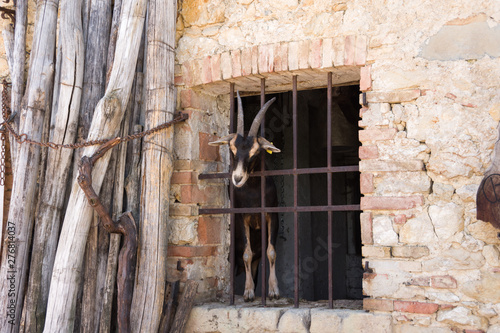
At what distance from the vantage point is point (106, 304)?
4.16 metres

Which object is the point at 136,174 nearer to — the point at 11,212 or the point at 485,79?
the point at 11,212

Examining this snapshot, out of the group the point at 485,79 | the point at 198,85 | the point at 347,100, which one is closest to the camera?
the point at 485,79

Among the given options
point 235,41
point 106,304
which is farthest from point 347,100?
point 106,304

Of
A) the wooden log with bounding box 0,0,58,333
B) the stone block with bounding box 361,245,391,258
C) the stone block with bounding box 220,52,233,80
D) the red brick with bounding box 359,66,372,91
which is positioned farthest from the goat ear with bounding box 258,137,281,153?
the wooden log with bounding box 0,0,58,333

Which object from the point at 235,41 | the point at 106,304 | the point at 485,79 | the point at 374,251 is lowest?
the point at 106,304

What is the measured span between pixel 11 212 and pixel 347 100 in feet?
13.9

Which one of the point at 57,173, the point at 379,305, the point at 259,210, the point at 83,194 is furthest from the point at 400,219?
the point at 57,173

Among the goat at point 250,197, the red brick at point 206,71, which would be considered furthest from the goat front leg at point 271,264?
the red brick at point 206,71

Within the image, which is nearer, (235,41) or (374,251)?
(374,251)

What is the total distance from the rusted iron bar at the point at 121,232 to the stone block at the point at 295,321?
43.8 inches

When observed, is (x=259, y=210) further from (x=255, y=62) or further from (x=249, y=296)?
(x=255, y=62)

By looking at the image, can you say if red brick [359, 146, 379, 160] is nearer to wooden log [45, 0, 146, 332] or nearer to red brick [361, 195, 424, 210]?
red brick [361, 195, 424, 210]

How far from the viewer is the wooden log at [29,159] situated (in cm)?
429

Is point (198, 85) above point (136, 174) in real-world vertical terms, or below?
above
